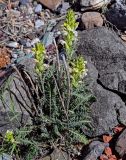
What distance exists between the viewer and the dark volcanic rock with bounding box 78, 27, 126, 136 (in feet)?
13.3

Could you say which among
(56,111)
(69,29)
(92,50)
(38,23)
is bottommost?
(56,111)

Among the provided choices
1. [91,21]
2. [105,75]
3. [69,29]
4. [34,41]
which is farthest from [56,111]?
[91,21]

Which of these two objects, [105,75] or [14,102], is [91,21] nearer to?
[105,75]

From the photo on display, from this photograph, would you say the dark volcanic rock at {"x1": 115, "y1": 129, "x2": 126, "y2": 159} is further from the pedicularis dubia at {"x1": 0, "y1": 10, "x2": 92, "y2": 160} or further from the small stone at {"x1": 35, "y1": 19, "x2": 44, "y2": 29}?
the small stone at {"x1": 35, "y1": 19, "x2": 44, "y2": 29}

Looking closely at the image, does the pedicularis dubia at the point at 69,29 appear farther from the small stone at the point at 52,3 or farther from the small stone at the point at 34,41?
the small stone at the point at 52,3

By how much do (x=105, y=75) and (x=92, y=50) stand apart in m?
0.31

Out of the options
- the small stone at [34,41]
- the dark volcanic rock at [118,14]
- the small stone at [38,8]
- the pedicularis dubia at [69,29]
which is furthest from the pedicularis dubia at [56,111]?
the small stone at [38,8]

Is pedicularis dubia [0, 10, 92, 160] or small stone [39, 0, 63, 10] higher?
small stone [39, 0, 63, 10]

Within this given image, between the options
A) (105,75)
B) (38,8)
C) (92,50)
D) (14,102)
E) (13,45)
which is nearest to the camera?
(14,102)

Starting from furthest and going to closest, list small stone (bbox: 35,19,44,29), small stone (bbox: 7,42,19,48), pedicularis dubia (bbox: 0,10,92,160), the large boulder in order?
small stone (bbox: 35,19,44,29)
small stone (bbox: 7,42,19,48)
the large boulder
pedicularis dubia (bbox: 0,10,92,160)

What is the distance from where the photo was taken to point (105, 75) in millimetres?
4258

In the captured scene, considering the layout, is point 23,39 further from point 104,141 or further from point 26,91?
point 104,141

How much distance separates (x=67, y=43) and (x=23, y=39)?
1.59m

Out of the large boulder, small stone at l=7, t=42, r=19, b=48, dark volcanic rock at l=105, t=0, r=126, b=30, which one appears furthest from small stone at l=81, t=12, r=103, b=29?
the large boulder
